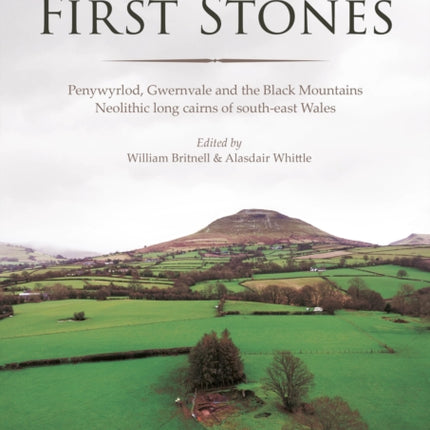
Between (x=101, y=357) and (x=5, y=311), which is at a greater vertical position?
(x=5, y=311)

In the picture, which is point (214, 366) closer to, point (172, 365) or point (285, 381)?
point (285, 381)

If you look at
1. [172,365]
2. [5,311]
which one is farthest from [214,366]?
[5,311]

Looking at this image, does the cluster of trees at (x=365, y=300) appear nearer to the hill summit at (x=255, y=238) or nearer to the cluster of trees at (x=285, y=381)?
the cluster of trees at (x=285, y=381)

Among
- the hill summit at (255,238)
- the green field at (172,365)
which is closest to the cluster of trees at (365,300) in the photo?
the green field at (172,365)

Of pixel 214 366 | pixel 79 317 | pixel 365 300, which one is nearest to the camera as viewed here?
pixel 214 366

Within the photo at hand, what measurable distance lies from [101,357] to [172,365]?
822 centimetres

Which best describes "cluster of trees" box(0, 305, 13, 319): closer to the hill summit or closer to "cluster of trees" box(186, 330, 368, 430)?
"cluster of trees" box(186, 330, 368, 430)

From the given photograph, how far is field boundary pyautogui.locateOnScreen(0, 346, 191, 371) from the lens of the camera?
3678 cm

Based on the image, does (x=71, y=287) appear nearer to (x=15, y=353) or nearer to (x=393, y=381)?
(x=15, y=353)

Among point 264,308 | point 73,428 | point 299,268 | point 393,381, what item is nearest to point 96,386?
point 73,428

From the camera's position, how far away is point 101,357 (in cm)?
3862

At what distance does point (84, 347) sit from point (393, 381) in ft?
107

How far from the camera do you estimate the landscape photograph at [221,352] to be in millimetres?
26750

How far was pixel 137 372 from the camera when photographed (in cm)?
3509
